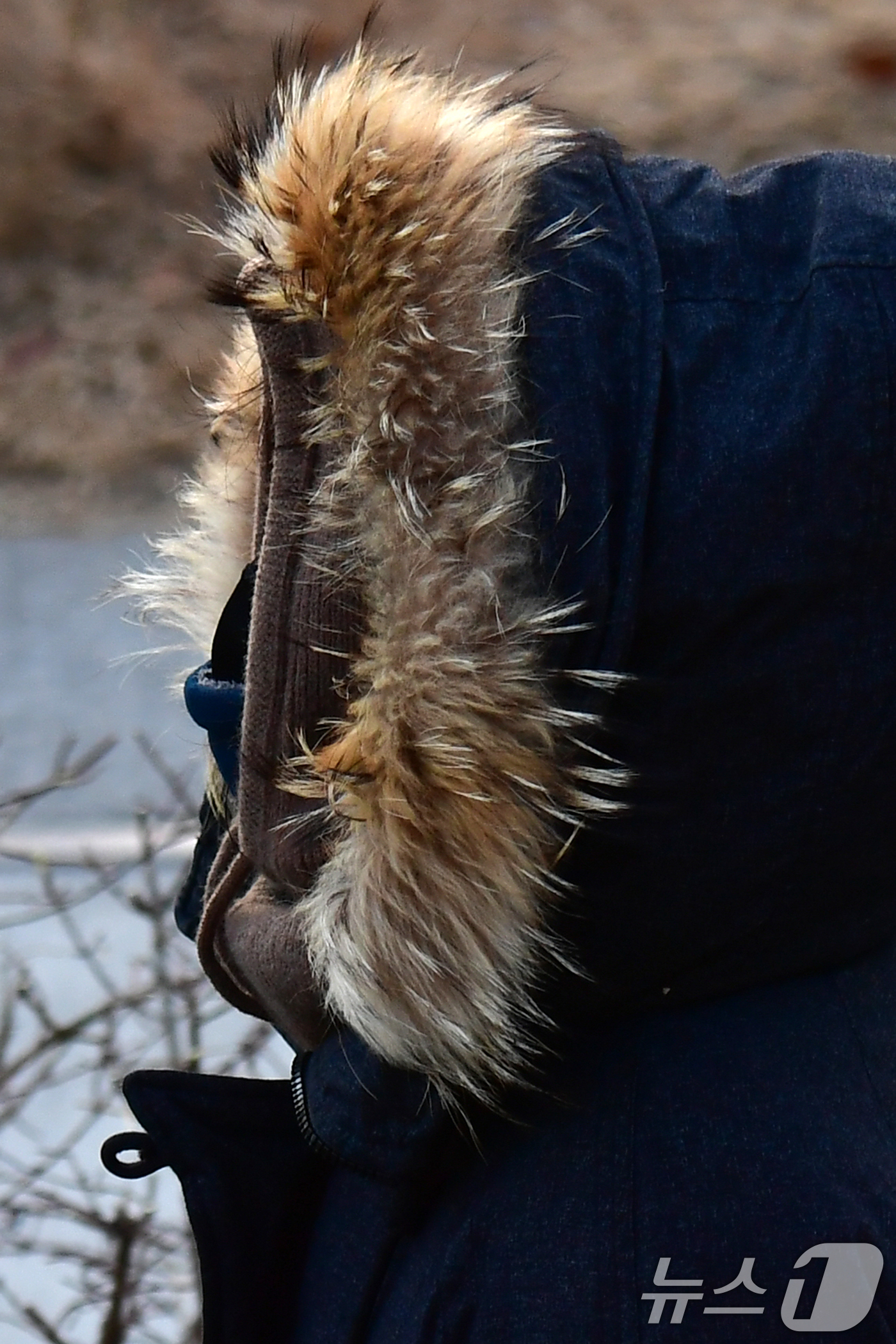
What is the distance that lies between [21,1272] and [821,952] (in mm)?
1295

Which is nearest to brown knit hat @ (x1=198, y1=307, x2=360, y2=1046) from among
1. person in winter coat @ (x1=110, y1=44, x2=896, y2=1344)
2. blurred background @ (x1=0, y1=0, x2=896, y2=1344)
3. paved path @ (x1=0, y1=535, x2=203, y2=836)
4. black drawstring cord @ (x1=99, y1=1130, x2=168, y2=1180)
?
person in winter coat @ (x1=110, y1=44, x2=896, y2=1344)

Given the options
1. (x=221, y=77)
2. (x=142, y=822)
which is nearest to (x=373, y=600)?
(x=142, y=822)

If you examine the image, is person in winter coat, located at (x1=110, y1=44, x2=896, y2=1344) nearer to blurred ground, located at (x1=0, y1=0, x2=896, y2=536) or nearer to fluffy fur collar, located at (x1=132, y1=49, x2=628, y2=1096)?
fluffy fur collar, located at (x1=132, y1=49, x2=628, y2=1096)

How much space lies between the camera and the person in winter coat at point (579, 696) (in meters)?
0.69

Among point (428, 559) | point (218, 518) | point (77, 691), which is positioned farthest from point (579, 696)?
point (77, 691)

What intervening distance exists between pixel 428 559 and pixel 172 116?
5098 mm

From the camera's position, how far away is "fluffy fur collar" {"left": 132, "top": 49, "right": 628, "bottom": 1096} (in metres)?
0.70

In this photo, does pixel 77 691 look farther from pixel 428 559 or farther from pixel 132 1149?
pixel 428 559

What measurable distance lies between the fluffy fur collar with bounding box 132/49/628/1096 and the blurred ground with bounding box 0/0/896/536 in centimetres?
396

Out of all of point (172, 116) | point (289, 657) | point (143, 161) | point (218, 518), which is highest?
point (172, 116)

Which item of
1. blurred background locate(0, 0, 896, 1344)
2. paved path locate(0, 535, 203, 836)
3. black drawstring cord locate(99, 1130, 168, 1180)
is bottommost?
black drawstring cord locate(99, 1130, 168, 1180)

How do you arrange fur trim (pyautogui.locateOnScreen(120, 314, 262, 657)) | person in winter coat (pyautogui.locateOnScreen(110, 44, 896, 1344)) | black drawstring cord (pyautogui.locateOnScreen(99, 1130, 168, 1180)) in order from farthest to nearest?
fur trim (pyautogui.locateOnScreen(120, 314, 262, 657))
black drawstring cord (pyautogui.locateOnScreen(99, 1130, 168, 1180))
person in winter coat (pyautogui.locateOnScreen(110, 44, 896, 1344))

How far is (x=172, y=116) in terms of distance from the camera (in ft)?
17.0

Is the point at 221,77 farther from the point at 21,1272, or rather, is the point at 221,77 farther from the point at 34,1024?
the point at 21,1272
